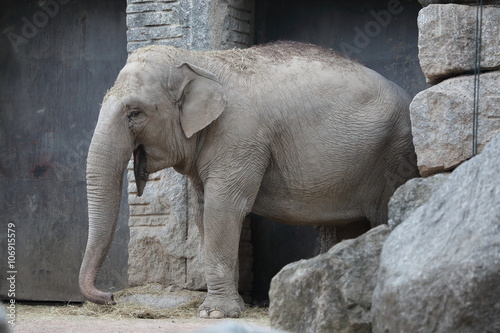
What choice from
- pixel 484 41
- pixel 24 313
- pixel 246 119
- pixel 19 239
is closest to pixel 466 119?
pixel 484 41

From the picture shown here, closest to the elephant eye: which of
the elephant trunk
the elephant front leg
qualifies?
the elephant trunk

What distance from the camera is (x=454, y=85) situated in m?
7.21

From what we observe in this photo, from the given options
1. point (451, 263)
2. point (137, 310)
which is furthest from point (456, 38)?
point (137, 310)

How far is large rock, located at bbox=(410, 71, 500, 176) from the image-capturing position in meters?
7.14

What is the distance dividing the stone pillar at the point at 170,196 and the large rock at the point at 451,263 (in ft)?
12.3

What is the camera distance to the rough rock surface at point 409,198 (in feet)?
19.0

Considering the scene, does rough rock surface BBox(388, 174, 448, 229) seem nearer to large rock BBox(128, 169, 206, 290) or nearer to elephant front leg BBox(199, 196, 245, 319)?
elephant front leg BBox(199, 196, 245, 319)

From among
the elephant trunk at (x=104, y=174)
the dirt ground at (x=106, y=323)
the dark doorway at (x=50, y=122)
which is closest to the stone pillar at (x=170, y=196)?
the dirt ground at (x=106, y=323)

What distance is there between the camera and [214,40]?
8750 mm

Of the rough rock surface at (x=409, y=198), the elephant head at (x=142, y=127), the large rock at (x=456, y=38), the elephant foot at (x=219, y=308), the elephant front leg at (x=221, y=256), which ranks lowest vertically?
the elephant foot at (x=219, y=308)

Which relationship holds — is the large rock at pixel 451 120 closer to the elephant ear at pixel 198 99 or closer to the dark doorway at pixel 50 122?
the elephant ear at pixel 198 99

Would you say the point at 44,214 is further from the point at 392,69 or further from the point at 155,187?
the point at 392,69

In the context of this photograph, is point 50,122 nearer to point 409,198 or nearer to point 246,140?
point 246,140

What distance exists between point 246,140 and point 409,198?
222 cm
